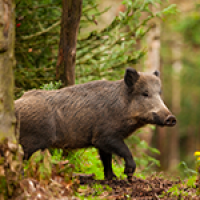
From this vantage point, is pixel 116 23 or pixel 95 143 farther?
pixel 116 23

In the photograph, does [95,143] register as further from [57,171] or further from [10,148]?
[10,148]

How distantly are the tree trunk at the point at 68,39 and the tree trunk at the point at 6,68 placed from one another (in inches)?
90.3

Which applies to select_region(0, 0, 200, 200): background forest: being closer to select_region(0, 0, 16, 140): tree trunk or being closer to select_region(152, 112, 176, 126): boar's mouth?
select_region(0, 0, 16, 140): tree trunk

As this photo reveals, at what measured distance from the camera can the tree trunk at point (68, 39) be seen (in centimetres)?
540

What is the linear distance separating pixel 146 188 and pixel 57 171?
1197 mm

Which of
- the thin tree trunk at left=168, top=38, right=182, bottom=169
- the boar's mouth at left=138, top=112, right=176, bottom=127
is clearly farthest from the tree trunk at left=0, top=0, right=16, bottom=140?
the thin tree trunk at left=168, top=38, right=182, bottom=169

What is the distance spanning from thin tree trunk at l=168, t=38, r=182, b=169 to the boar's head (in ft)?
63.5

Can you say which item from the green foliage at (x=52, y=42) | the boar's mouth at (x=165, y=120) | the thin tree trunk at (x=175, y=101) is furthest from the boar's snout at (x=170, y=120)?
the thin tree trunk at (x=175, y=101)

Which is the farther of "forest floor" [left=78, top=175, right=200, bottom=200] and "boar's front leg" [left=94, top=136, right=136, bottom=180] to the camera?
"boar's front leg" [left=94, top=136, right=136, bottom=180]

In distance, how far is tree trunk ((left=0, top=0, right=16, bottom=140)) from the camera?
3.13 metres

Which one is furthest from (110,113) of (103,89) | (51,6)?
(51,6)

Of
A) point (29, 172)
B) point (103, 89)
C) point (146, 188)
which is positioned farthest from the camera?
point (103, 89)

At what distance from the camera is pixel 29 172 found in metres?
3.53

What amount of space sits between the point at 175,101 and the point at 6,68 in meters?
27.4
